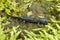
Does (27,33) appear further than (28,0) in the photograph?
No

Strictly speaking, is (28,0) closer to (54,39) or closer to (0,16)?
(0,16)

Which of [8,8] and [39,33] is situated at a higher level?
[8,8]

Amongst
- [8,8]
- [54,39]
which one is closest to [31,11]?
[8,8]

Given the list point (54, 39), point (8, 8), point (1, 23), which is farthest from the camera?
point (8, 8)

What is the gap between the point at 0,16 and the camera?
253 cm

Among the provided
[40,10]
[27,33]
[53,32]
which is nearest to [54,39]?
[53,32]

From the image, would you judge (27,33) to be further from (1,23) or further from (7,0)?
(7,0)

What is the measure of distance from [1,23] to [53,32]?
0.67 meters

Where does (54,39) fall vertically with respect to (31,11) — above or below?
below

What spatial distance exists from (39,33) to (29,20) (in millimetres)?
217

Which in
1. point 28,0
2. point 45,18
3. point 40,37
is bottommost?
point 40,37

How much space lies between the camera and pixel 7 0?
2.63m

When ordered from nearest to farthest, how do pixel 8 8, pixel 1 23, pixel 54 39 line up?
pixel 54 39, pixel 1 23, pixel 8 8

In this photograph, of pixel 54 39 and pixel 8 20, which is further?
pixel 8 20
